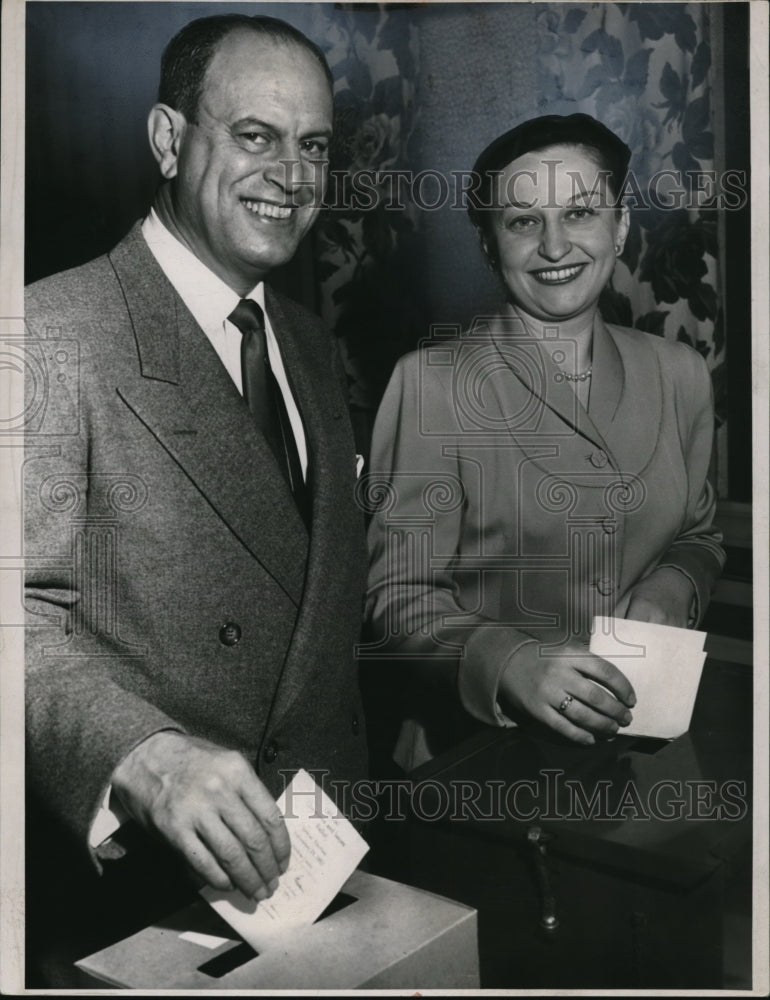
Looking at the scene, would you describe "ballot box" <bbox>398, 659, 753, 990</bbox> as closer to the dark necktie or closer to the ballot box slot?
the ballot box slot

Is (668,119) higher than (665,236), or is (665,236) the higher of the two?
(668,119)

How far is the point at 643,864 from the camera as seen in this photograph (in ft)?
4.99

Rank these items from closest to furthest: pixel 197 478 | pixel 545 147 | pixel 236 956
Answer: pixel 236 956
pixel 197 478
pixel 545 147

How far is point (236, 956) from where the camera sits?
1.42 metres

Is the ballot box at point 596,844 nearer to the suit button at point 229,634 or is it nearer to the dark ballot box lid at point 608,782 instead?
the dark ballot box lid at point 608,782

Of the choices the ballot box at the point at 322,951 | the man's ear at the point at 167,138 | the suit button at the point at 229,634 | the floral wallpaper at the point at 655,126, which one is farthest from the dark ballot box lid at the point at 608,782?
the man's ear at the point at 167,138

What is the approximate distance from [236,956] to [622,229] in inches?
47.0

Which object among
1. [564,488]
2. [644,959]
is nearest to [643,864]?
[644,959]

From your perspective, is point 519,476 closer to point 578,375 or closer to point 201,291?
point 578,375

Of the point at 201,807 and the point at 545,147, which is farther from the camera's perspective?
the point at 545,147

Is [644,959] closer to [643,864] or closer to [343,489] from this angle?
[643,864]

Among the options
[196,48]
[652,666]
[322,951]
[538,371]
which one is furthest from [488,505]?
[196,48]

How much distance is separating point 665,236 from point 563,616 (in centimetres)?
61

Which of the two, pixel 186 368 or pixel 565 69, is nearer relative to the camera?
pixel 186 368
